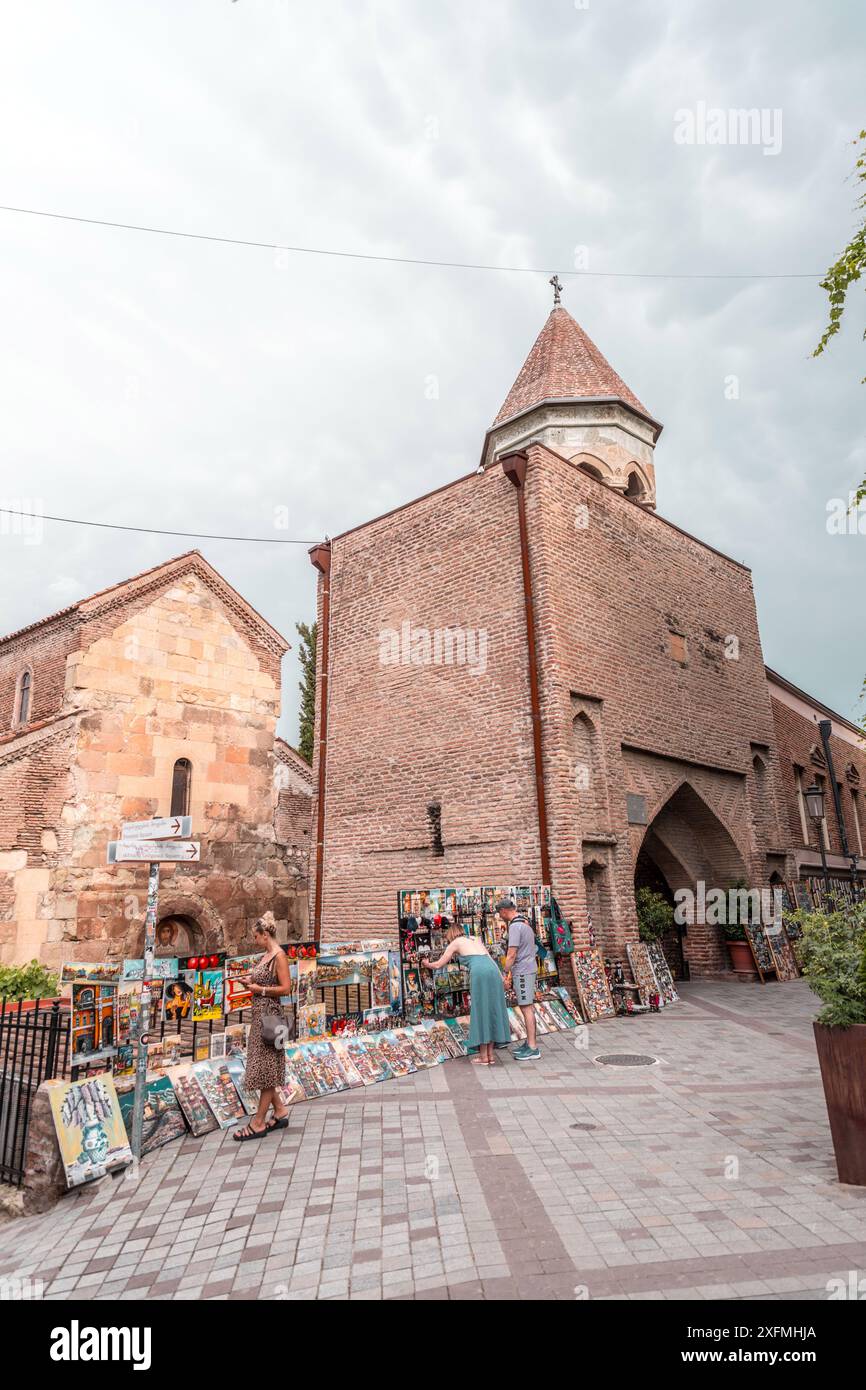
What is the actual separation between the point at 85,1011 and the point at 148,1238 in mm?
2547

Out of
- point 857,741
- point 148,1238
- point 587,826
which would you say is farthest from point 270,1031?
point 857,741

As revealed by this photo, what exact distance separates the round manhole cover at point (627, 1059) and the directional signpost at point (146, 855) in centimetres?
510

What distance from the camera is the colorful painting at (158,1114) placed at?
675 centimetres

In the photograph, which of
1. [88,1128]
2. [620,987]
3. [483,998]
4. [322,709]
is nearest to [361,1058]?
[483,998]

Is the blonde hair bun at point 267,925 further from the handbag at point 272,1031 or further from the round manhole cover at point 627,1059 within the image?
the round manhole cover at point 627,1059

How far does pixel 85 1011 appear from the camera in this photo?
717 centimetres

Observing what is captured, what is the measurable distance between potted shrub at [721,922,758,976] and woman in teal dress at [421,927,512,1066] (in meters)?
9.42

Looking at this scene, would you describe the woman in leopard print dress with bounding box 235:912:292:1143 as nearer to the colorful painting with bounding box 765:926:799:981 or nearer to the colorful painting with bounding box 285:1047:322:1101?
the colorful painting with bounding box 285:1047:322:1101

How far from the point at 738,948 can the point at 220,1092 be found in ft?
41.8

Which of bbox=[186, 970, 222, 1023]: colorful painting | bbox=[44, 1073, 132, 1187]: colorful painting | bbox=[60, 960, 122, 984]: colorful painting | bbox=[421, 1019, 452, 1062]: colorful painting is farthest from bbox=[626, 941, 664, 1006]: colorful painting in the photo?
bbox=[44, 1073, 132, 1187]: colorful painting

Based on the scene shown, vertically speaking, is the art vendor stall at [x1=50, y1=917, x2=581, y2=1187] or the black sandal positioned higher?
the art vendor stall at [x1=50, y1=917, x2=581, y2=1187]

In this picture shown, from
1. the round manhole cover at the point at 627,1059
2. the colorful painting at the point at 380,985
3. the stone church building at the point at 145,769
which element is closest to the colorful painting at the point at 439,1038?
the colorful painting at the point at 380,985

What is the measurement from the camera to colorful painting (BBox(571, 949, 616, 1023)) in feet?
39.5

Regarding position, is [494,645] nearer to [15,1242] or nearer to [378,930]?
[378,930]
